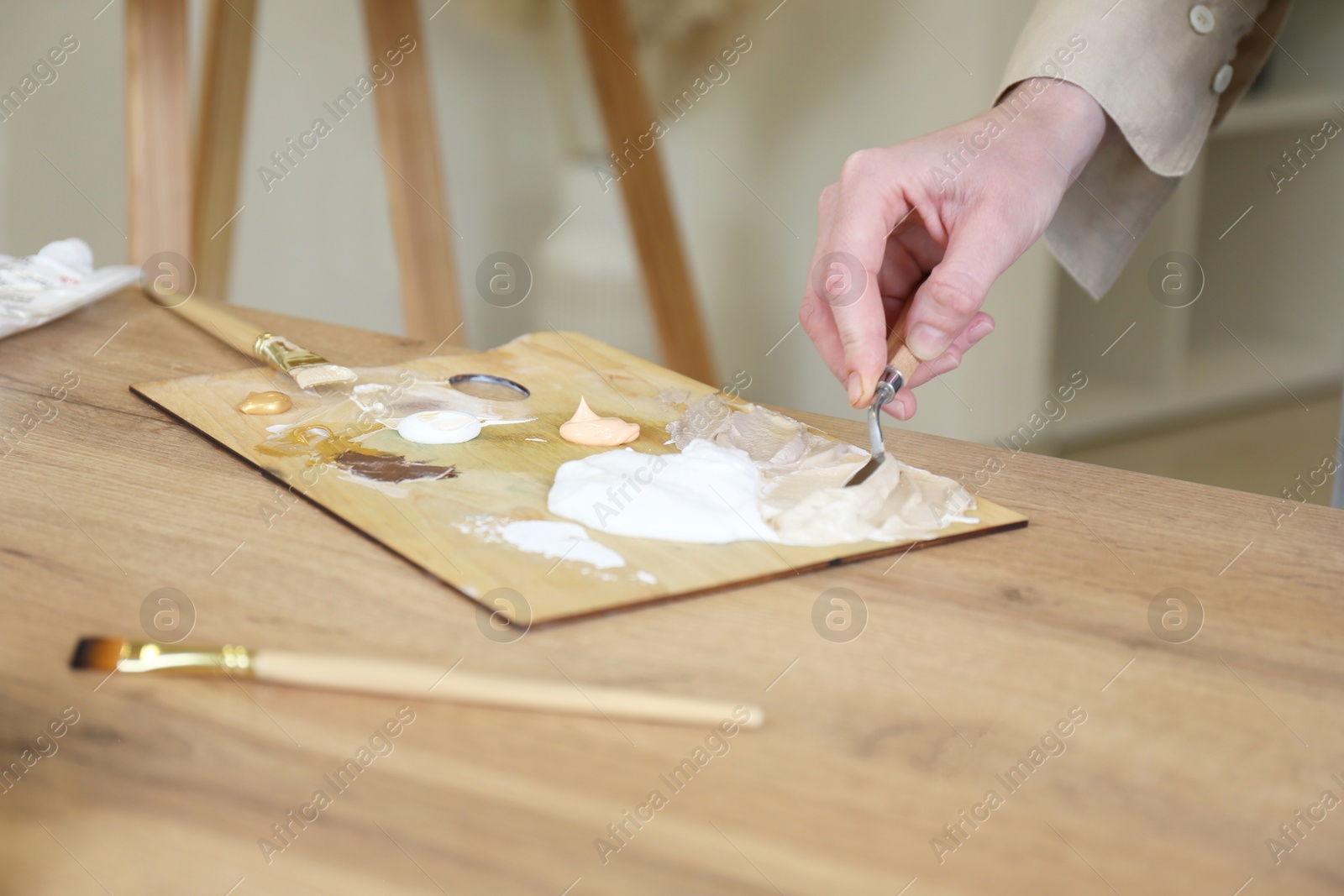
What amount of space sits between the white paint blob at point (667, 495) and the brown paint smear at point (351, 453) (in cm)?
7

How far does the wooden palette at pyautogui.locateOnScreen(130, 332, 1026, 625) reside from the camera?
486 millimetres

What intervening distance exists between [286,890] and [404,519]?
24 centimetres

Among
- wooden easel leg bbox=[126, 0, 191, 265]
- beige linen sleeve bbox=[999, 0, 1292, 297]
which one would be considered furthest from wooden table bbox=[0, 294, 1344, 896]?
wooden easel leg bbox=[126, 0, 191, 265]

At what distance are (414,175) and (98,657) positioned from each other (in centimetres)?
113

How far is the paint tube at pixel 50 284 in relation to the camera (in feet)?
2.76

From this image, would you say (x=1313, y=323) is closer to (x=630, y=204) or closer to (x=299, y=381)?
(x=630, y=204)

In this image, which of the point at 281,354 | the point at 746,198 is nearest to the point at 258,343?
the point at 281,354

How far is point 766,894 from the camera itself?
32 cm

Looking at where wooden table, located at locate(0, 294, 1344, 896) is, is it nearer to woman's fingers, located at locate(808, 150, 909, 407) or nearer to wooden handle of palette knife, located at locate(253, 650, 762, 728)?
wooden handle of palette knife, located at locate(253, 650, 762, 728)

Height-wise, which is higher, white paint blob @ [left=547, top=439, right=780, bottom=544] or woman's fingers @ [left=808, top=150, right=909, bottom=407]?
woman's fingers @ [left=808, top=150, right=909, bottom=407]

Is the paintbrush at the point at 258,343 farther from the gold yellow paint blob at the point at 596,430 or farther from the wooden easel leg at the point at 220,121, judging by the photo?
the wooden easel leg at the point at 220,121

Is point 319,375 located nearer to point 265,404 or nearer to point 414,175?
point 265,404

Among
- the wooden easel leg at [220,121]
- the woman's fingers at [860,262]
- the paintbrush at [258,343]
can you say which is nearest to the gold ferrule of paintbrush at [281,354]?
the paintbrush at [258,343]

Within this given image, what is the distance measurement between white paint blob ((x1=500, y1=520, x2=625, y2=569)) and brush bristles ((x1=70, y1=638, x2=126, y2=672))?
172 mm
